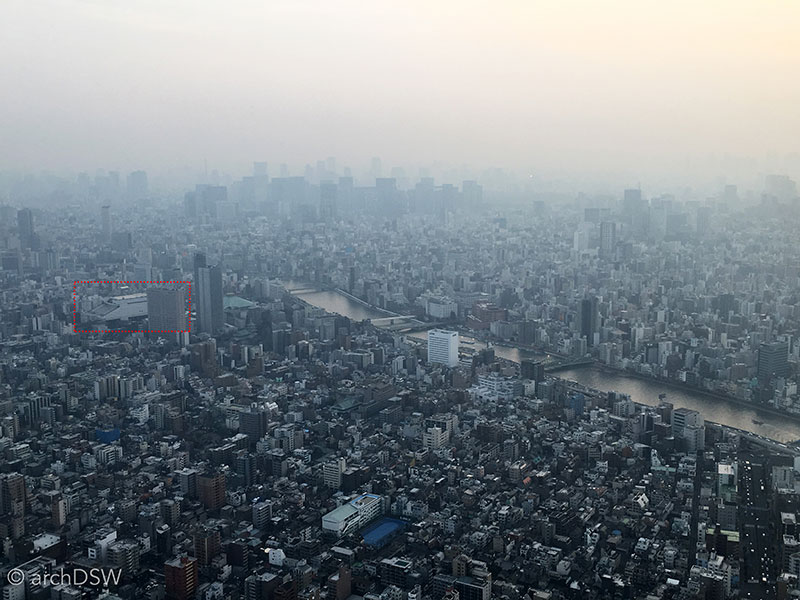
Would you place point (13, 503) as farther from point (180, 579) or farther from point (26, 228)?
point (26, 228)

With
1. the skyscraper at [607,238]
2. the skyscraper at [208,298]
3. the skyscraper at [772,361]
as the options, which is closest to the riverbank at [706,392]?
the skyscraper at [772,361]

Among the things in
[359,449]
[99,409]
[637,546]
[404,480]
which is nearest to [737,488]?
[637,546]

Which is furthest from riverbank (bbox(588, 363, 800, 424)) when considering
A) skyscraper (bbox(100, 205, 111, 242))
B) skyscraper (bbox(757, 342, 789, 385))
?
skyscraper (bbox(100, 205, 111, 242))

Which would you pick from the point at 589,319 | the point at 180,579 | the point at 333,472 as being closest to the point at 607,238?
the point at 589,319

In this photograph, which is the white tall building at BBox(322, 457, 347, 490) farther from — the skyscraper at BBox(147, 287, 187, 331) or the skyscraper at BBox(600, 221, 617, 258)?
the skyscraper at BBox(600, 221, 617, 258)

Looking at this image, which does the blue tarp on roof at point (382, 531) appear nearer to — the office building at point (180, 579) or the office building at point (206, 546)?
the office building at point (206, 546)

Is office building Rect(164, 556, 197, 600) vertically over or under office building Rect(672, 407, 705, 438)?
under
